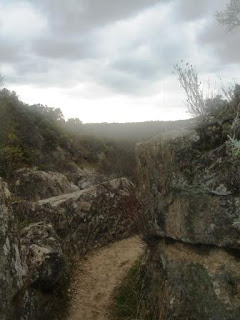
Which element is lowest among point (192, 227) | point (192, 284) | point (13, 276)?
point (192, 284)

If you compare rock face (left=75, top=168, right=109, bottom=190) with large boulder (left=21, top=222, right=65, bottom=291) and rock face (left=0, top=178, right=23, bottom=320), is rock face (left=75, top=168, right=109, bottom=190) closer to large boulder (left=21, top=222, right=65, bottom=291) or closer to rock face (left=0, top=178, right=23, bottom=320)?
large boulder (left=21, top=222, right=65, bottom=291)

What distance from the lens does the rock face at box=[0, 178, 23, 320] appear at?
Answer: 4.57 m

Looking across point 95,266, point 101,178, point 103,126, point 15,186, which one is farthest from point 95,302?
point 103,126

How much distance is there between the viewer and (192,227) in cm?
570

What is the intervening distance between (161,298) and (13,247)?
2.27 m

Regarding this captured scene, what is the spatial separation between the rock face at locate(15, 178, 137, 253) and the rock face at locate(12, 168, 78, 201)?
3.37 meters

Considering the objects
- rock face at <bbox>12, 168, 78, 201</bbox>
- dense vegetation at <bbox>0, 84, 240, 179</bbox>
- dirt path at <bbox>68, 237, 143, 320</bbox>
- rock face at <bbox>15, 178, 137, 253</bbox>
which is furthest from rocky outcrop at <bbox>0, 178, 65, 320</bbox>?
dense vegetation at <bbox>0, 84, 240, 179</bbox>

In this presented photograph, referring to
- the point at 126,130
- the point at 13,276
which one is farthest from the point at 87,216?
the point at 126,130

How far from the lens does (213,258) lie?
5.50 m

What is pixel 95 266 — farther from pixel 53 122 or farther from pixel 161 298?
pixel 53 122

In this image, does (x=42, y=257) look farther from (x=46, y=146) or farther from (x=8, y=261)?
(x=46, y=146)

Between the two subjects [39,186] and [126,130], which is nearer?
[39,186]

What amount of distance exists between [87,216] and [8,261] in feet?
16.7

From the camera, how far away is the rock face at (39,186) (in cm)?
1350
